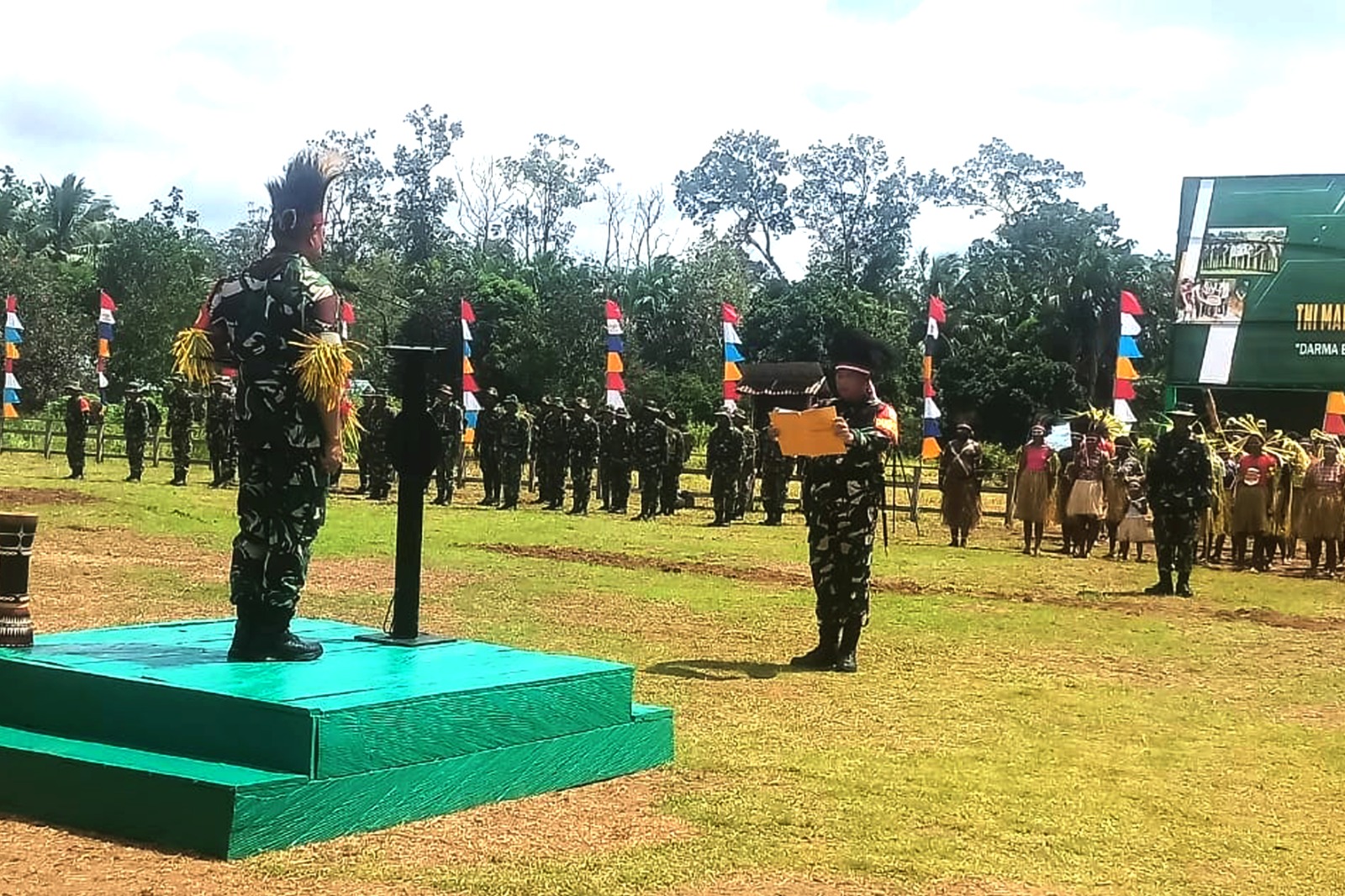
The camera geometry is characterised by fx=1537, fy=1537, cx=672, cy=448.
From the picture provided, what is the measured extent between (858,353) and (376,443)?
726 inches

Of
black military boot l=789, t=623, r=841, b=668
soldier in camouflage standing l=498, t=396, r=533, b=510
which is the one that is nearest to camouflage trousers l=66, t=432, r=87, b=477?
soldier in camouflage standing l=498, t=396, r=533, b=510

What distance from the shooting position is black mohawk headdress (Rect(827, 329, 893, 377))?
9.03m

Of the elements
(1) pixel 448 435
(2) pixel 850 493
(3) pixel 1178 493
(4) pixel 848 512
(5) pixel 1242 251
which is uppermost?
(5) pixel 1242 251

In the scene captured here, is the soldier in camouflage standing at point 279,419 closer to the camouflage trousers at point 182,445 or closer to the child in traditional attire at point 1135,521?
the child in traditional attire at point 1135,521

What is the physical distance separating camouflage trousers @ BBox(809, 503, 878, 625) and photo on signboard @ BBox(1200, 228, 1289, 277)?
16772 mm

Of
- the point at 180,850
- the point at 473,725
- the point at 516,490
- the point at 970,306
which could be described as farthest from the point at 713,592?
the point at 970,306

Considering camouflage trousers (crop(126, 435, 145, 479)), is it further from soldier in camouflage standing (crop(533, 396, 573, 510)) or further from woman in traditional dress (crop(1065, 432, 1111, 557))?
woman in traditional dress (crop(1065, 432, 1111, 557))

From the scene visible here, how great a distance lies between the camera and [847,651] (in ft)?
31.0

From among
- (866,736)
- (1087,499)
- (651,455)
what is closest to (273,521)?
(866,736)

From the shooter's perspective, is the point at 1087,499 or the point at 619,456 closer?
the point at 1087,499

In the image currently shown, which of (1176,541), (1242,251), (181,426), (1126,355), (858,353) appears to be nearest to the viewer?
(858,353)

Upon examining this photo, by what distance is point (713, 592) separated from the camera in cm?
1363

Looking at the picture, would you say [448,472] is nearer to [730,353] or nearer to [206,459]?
[730,353]

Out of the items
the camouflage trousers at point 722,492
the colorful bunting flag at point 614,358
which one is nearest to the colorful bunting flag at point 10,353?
the colorful bunting flag at point 614,358
